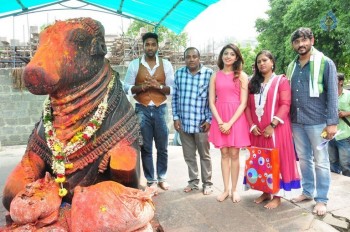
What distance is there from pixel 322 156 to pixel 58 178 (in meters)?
2.40

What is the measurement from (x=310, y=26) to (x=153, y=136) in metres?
11.2

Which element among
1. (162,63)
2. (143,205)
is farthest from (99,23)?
(162,63)

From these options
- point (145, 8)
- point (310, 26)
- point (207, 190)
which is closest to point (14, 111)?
point (145, 8)

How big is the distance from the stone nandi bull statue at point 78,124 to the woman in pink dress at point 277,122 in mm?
1750

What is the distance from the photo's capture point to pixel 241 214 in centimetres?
293

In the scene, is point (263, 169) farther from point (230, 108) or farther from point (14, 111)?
point (14, 111)

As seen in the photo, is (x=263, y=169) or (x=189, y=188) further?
(x=189, y=188)

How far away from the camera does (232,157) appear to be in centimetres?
337

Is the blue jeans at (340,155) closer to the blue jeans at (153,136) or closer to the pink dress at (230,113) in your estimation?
the pink dress at (230,113)

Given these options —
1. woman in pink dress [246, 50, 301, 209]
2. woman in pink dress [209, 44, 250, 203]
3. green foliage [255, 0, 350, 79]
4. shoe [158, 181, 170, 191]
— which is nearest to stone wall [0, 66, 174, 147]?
shoe [158, 181, 170, 191]

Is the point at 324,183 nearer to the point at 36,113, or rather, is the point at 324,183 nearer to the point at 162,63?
the point at 162,63

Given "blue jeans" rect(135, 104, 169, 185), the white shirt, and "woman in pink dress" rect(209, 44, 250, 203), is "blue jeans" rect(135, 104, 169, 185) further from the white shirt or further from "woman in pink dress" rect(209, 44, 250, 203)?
"woman in pink dress" rect(209, 44, 250, 203)

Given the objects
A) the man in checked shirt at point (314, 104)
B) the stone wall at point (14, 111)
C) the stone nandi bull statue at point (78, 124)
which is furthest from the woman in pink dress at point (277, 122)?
the stone wall at point (14, 111)

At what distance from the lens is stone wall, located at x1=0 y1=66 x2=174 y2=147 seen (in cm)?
851
